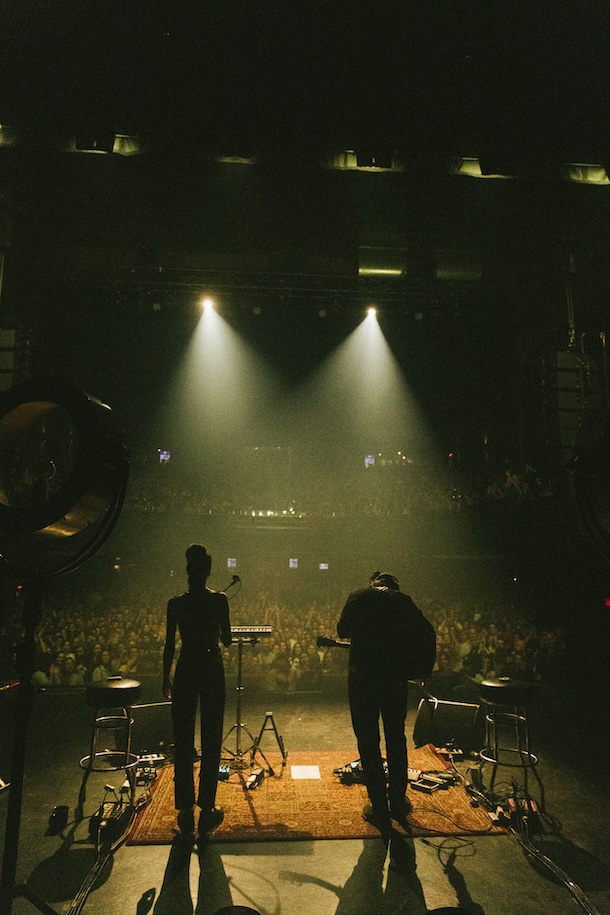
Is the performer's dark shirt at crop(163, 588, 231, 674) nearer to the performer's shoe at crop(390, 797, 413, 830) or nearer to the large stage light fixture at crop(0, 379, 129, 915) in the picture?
the performer's shoe at crop(390, 797, 413, 830)

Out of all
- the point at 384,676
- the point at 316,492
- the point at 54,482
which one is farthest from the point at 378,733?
the point at 316,492

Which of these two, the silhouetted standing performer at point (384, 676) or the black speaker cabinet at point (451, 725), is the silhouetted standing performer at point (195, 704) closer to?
the silhouetted standing performer at point (384, 676)

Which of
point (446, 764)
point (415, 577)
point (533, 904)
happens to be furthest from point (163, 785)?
point (415, 577)

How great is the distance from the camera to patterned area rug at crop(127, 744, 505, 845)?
3.21 meters

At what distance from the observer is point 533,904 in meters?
2.55

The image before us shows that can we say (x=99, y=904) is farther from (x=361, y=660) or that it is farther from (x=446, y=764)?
(x=446, y=764)

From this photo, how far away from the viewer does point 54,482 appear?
→ 1353mm

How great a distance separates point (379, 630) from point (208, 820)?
59.2 inches

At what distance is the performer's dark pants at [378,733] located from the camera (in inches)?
129

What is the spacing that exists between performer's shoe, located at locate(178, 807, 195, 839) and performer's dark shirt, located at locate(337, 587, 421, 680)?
1280 millimetres

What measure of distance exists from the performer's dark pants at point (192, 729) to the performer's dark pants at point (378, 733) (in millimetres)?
873

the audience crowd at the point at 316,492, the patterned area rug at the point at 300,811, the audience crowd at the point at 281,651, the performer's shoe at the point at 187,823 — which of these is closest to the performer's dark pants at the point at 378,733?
the patterned area rug at the point at 300,811

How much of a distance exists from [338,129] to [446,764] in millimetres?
4968

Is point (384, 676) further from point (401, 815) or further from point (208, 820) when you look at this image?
point (208, 820)
